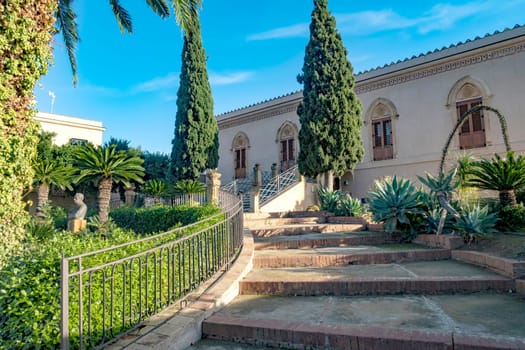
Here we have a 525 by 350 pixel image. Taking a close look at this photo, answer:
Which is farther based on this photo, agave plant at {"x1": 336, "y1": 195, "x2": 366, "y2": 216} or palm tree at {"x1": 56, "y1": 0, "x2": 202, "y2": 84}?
agave plant at {"x1": 336, "y1": 195, "x2": 366, "y2": 216}

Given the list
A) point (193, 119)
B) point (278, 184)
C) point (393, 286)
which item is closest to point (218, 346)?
point (393, 286)

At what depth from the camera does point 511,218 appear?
21.9 feet

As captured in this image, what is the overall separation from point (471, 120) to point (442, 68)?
256 cm

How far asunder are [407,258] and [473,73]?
1190 cm

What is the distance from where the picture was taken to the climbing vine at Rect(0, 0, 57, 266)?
4.24m

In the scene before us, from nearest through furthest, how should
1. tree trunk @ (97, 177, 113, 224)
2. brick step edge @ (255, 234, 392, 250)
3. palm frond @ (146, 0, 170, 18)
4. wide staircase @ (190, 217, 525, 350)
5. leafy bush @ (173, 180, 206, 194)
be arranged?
wide staircase @ (190, 217, 525, 350)
brick step edge @ (255, 234, 392, 250)
palm frond @ (146, 0, 170, 18)
tree trunk @ (97, 177, 113, 224)
leafy bush @ (173, 180, 206, 194)

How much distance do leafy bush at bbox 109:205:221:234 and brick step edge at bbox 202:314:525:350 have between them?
6.46m

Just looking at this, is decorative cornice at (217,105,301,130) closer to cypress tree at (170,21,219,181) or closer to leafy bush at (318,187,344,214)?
cypress tree at (170,21,219,181)

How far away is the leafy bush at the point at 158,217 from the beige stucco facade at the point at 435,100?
30.5 feet

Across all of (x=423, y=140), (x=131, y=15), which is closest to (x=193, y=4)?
(x=131, y=15)

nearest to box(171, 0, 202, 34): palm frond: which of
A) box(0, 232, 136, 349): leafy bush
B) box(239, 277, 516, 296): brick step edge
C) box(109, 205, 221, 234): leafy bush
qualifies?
box(109, 205, 221, 234): leafy bush

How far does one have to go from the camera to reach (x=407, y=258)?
597 cm

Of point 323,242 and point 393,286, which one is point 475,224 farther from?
point 393,286

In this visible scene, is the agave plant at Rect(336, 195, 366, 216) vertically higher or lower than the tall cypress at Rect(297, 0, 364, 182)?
lower
